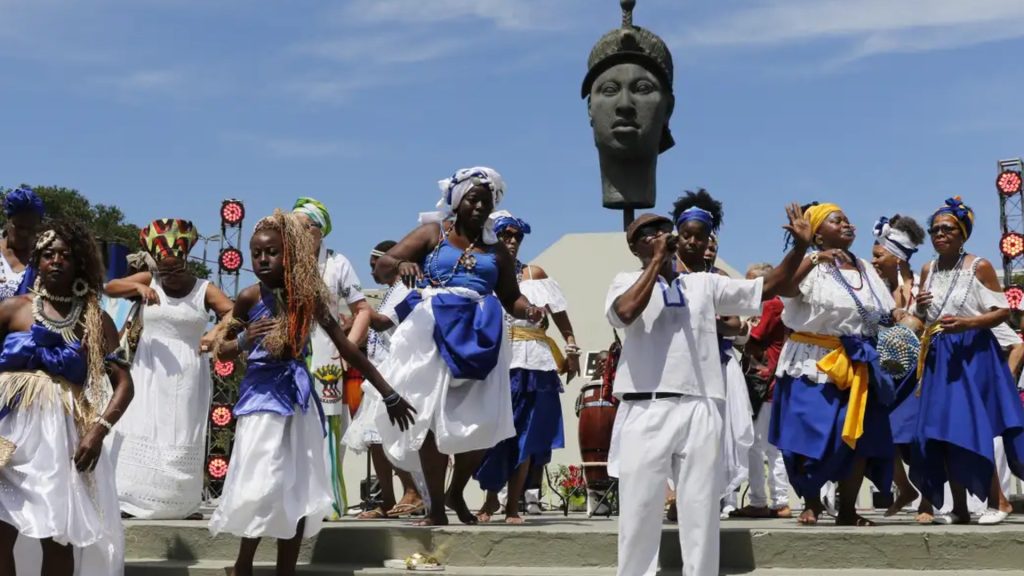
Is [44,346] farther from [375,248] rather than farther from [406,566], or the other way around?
[375,248]

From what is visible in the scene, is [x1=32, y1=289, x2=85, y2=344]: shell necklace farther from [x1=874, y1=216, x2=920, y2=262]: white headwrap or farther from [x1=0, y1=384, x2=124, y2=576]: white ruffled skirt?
[x1=874, y1=216, x2=920, y2=262]: white headwrap

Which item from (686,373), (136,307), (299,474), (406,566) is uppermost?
(136,307)

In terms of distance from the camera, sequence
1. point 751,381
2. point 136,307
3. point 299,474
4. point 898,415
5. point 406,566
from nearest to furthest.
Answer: point 299,474 → point 406,566 → point 136,307 → point 898,415 → point 751,381

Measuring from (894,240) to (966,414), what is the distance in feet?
4.43

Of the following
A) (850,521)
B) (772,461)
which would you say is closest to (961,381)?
(850,521)

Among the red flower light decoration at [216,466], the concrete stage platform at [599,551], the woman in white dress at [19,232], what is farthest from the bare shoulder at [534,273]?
the red flower light decoration at [216,466]

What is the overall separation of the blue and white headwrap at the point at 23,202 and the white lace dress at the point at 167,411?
1.03m

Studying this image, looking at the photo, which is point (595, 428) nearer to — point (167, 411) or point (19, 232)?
point (167, 411)

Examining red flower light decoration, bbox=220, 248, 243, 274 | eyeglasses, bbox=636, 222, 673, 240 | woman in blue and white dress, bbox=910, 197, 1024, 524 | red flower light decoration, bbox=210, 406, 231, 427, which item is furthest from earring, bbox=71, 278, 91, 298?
red flower light decoration, bbox=220, 248, 243, 274

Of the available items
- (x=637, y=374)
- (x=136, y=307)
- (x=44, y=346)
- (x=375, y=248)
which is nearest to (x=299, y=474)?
(x=44, y=346)

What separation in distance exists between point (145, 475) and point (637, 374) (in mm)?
3861

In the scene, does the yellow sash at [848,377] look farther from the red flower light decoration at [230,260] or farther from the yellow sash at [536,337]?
the red flower light decoration at [230,260]

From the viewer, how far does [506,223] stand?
8.80 metres

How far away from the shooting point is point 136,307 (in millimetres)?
8227
